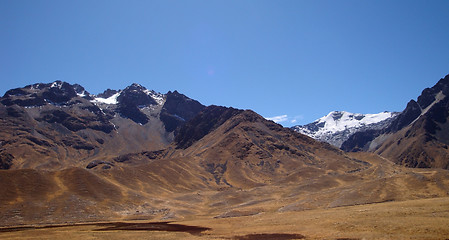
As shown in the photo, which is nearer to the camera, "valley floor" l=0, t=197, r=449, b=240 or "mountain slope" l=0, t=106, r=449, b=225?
"valley floor" l=0, t=197, r=449, b=240

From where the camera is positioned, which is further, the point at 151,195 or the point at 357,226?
the point at 151,195

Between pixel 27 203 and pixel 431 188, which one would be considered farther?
pixel 27 203

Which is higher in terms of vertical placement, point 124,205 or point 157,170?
point 157,170

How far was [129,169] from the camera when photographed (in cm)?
17025

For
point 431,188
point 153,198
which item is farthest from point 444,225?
point 153,198

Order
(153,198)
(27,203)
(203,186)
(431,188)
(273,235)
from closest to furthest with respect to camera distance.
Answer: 1. (273,235)
2. (431,188)
3. (27,203)
4. (153,198)
5. (203,186)

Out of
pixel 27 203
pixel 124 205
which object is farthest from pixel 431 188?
pixel 27 203

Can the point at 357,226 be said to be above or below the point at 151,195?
below

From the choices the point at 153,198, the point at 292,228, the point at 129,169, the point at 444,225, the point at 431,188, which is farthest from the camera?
the point at 129,169

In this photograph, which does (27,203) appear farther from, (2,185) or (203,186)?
(203,186)

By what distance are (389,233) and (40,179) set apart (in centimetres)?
11275

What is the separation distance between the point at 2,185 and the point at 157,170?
87.1 meters

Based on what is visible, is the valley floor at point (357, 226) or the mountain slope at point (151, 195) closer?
the valley floor at point (357, 226)

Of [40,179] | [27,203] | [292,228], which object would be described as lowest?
[292,228]
